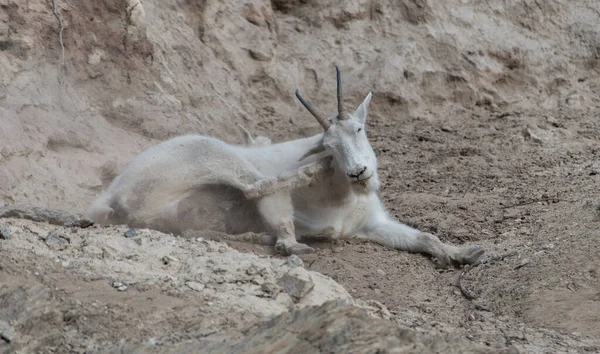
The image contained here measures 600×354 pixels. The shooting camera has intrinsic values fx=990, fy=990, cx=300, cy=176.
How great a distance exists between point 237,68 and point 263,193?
3755mm

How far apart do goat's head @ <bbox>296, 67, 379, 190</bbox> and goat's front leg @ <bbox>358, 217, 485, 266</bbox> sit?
349mm

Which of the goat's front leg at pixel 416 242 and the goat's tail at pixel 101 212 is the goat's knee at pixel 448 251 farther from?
the goat's tail at pixel 101 212

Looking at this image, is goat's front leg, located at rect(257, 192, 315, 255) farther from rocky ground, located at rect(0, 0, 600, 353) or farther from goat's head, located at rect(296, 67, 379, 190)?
goat's head, located at rect(296, 67, 379, 190)

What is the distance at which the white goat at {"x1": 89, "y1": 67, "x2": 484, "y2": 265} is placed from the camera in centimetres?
767

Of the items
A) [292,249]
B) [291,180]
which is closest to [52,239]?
[292,249]

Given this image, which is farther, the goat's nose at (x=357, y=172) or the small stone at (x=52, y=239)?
the goat's nose at (x=357, y=172)

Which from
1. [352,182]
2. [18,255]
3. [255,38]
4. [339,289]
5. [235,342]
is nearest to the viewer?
[235,342]

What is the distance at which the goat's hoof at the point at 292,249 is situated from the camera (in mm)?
7227

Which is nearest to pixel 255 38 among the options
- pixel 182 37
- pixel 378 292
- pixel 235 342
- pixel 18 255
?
pixel 182 37

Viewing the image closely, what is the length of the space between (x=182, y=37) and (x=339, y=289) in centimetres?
574

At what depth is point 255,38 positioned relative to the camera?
37.4ft

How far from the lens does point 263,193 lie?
25.3 feet

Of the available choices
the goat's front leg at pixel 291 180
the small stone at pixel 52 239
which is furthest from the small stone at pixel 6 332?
the goat's front leg at pixel 291 180

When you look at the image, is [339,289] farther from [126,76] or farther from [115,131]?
[126,76]
